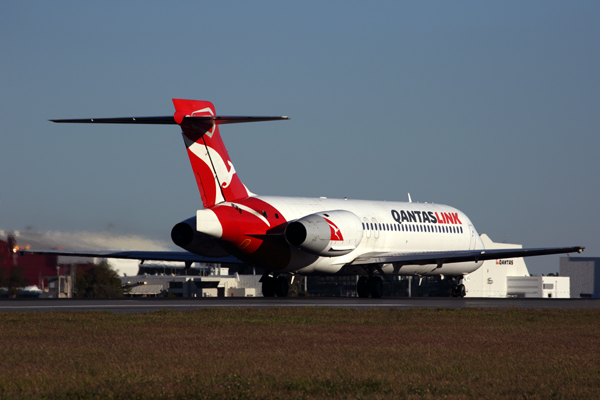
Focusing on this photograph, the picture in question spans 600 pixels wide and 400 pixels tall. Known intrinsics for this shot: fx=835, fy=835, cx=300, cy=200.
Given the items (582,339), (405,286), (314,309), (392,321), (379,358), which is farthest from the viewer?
(405,286)

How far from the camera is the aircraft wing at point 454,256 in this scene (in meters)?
31.7

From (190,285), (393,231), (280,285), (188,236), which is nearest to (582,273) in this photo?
(190,285)

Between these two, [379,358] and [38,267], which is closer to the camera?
[379,358]

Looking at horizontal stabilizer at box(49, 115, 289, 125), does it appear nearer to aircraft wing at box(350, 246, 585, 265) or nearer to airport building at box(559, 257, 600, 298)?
aircraft wing at box(350, 246, 585, 265)

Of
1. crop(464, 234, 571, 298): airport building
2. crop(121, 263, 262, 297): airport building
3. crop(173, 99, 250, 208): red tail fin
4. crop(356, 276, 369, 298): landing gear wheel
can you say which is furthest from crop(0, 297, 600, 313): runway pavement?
crop(464, 234, 571, 298): airport building

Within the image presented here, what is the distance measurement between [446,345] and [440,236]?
26239 millimetres

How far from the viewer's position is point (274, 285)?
1353 inches

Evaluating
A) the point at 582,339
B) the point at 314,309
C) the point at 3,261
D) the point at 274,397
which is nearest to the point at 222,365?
the point at 274,397

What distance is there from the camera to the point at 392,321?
18.8 meters

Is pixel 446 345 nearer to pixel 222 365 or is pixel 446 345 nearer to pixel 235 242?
pixel 222 365

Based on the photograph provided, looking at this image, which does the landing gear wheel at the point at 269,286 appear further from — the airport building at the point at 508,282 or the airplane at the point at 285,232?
the airport building at the point at 508,282

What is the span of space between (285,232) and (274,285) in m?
4.83

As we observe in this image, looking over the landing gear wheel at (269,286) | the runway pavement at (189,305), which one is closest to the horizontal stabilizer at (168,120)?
the runway pavement at (189,305)

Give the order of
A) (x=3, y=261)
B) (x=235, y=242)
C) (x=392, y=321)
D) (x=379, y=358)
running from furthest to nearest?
(x=3, y=261) < (x=235, y=242) < (x=392, y=321) < (x=379, y=358)
